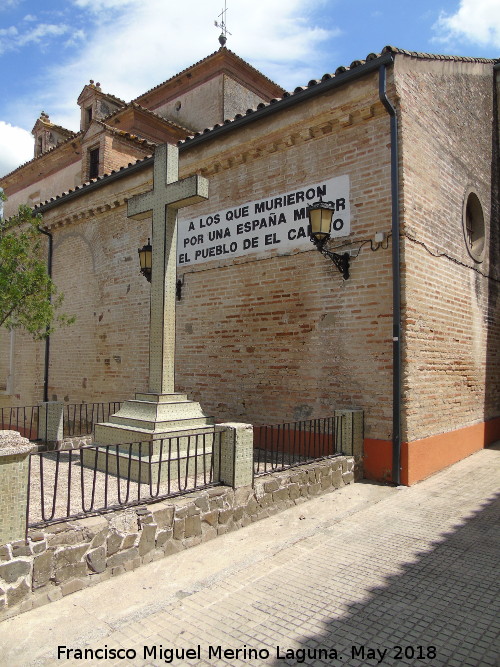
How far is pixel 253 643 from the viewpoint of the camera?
284cm

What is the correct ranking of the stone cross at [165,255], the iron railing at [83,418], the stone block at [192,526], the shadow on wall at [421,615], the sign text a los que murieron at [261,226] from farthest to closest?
the iron railing at [83,418] < the sign text a los que murieron at [261,226] < the stone cross at [165,255] < the stone block at [192,526] < the shadow on wall at [421,615]

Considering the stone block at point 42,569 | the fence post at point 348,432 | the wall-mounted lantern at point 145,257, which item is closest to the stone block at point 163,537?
the stone block at point 42,569

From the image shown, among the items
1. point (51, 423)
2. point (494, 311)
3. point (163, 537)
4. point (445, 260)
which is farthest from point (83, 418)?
point (494, 311)

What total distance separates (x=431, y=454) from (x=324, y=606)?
12.7 feet

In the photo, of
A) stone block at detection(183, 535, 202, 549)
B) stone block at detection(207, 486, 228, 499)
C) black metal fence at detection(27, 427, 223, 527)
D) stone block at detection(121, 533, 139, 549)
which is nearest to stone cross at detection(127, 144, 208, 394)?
black metal fence at detection(27, 427, 223, 527)

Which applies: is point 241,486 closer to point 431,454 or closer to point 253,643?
point 253,643

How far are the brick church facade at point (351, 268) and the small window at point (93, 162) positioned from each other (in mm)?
2741

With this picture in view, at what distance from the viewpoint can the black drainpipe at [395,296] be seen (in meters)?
6.05

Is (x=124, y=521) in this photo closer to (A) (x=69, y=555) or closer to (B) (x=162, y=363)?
(A) (x=69, y=555)

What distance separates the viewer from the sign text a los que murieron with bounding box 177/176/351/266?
701 centimetres

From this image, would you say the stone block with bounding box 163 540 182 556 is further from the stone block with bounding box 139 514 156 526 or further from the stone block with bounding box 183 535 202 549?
the stone block with bounding box 139 514 156 526

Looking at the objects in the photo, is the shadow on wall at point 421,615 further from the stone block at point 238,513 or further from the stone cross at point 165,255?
the stone cross at point 165,255

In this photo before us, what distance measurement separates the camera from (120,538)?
373 centimetres

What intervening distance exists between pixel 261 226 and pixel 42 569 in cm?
602
